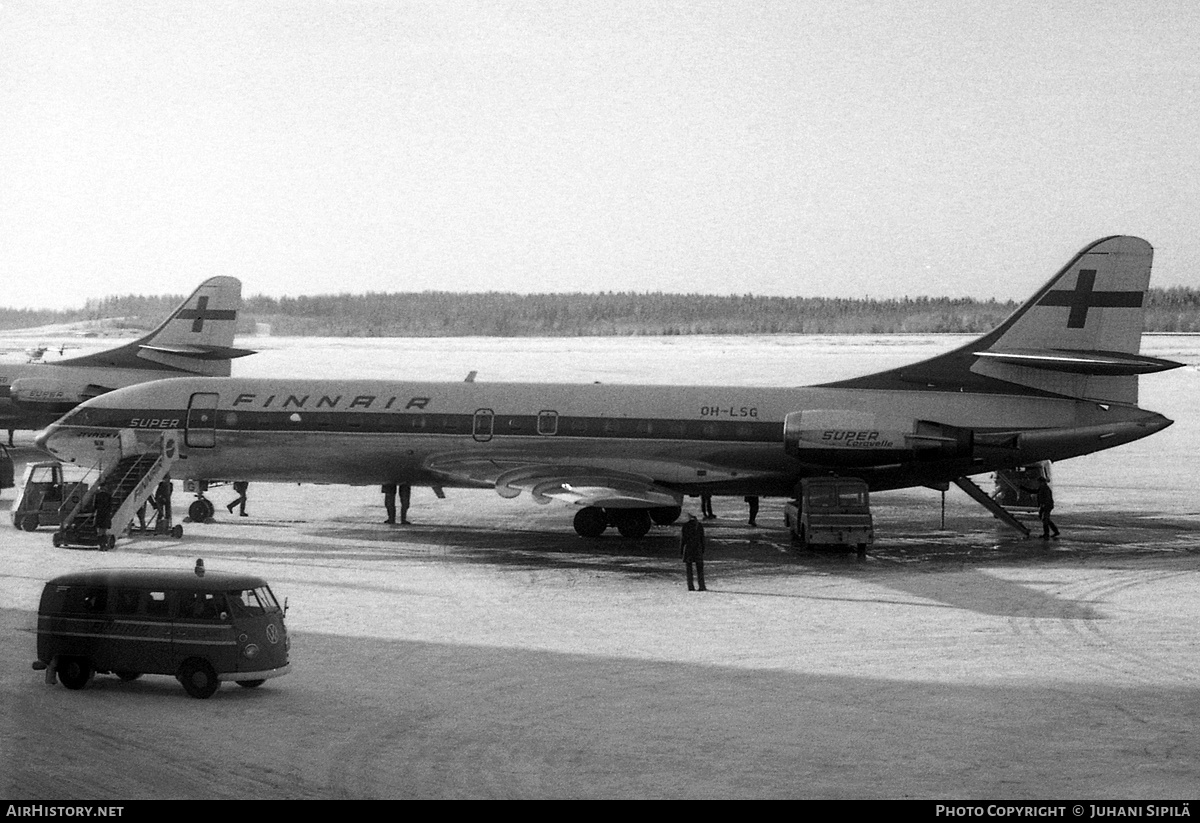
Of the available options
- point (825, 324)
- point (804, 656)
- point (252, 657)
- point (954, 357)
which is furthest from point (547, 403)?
point (825, 324)

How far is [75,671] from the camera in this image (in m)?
18.6

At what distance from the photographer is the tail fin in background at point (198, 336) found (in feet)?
166

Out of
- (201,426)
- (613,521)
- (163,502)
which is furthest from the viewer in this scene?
(201,426)

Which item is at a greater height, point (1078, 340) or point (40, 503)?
point (1078, 340)

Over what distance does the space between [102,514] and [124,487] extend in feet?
5.61

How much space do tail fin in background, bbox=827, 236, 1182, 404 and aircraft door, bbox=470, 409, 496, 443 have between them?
10.9 m

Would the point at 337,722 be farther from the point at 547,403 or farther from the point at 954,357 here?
the point at 954,357

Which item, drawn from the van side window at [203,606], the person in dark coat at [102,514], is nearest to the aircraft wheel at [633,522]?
the person in dark coat at [102,514]

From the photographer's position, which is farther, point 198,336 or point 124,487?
point 198,336

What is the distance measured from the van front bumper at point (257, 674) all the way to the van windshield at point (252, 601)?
2.52 feet

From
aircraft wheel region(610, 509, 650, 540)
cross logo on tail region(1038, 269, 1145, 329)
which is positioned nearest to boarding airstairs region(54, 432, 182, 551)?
aircraft wheel region(610, 509, 650, 540)

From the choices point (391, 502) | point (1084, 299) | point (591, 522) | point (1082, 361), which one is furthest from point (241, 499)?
point (1084, 299)

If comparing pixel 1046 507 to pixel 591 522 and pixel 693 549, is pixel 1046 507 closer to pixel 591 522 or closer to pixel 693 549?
pixel 591 522

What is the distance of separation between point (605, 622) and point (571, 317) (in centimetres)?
13780
